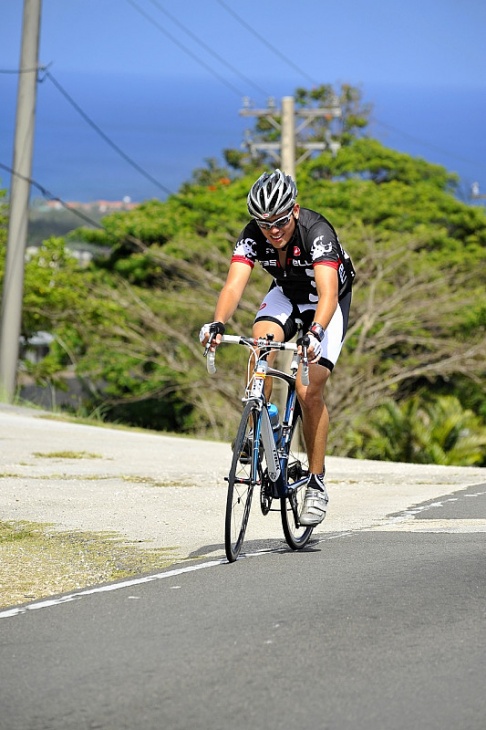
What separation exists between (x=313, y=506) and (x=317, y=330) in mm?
1246

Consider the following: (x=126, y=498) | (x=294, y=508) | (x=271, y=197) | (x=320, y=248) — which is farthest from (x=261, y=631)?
(x=126, y=498)

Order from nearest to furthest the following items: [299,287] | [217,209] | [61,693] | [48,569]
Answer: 1. [61,693]
2. [48,569]
3. [299,287]
4. [217,209]

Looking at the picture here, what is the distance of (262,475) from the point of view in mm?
6906

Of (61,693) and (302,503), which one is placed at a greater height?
(302,503)

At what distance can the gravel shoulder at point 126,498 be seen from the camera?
7.14 metres

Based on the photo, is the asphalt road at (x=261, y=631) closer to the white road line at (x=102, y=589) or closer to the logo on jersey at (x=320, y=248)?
the white road line at (x=102, y=589)

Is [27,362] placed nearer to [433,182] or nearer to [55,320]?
[55,320]

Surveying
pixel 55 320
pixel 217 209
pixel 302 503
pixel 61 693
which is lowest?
pixel 61 693

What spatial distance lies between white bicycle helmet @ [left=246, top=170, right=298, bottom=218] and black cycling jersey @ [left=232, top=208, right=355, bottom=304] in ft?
0.76

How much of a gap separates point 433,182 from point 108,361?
18.5m

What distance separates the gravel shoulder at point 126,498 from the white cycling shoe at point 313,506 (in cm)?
56

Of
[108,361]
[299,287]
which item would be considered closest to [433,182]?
[108,361]

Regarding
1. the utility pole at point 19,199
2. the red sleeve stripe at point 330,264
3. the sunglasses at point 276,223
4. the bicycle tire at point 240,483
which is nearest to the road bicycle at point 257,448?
the bicycle tire at point 240,483

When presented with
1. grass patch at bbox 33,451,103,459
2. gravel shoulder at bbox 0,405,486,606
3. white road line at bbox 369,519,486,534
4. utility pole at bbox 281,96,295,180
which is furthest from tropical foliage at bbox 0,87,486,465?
white road line at bbox 369,519,486,534
